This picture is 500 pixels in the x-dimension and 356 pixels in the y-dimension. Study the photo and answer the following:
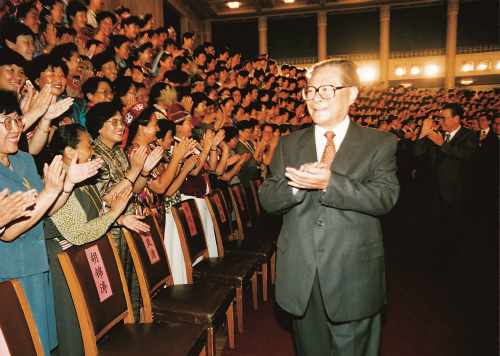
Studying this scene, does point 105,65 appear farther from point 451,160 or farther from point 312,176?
point 451,160

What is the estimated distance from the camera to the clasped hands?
3.76 feet

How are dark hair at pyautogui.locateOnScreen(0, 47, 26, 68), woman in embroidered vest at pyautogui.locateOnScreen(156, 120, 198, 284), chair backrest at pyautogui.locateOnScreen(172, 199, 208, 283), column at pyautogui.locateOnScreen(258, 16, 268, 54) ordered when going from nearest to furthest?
1. dark hair at pyautogui.locateOnScreen(0, 47, 26, 68)
2. chair backrest at pyautogui.locateOnScreen(172, 199, 208, 283)
3. woman in embroidered vest at pyautogui.locateOnScreen(156, 120, 198, 284)
4. column at pyautogui.locateOnScreen(258, 16, 268, 54)

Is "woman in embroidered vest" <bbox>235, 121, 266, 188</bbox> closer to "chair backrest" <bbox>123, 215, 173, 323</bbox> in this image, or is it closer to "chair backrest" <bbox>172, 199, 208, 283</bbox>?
"chair backrest" <bbox>172, 199, 208, 283</bbox>

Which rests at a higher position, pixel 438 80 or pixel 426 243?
pixel 438 80

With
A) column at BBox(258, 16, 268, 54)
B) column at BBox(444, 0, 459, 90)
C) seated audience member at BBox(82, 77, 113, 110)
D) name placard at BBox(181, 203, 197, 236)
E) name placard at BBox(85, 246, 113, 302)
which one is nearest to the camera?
name placard at BBox(85, 246, 113, 302)

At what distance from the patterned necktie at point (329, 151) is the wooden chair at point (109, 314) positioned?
103 cm

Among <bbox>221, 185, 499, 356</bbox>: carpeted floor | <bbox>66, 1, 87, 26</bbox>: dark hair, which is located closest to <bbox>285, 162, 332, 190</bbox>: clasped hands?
<bbox>221, 185, 499, 356</bbox>: carpeted floor

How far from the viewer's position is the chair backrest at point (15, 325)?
1.06 meters

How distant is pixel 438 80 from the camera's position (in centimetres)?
1448

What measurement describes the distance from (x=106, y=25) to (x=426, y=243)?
472cm

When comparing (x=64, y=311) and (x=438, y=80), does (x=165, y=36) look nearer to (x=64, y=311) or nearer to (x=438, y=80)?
(x=64, y=311)

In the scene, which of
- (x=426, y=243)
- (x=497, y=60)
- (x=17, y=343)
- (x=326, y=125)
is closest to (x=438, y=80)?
(x=497, y=60)

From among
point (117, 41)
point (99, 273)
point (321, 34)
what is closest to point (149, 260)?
point (99, 273)

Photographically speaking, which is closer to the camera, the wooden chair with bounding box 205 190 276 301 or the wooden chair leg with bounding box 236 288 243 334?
the wooden chair leg with bounding box 236 288 243 334
